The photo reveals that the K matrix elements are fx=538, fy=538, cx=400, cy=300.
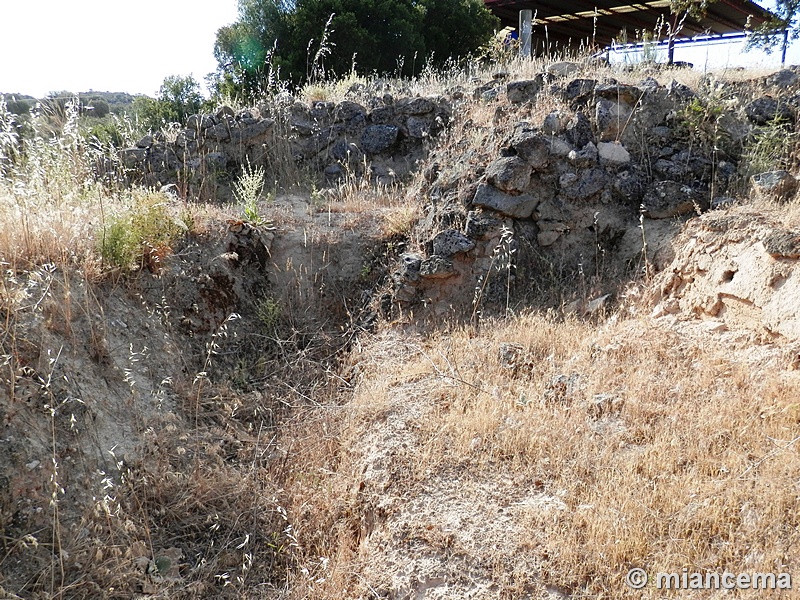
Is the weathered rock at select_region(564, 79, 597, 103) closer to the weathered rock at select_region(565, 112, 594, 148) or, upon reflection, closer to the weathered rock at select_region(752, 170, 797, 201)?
the weathered rock at select_region(565, 112, 594, 148)

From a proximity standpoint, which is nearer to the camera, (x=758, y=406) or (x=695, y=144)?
(x=758, y=406)

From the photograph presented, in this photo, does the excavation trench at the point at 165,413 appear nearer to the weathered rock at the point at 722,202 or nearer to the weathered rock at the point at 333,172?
the weathered rock at the point at 333,172

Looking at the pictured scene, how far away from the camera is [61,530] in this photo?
9.22 feet

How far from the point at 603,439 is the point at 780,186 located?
3146 millimetres

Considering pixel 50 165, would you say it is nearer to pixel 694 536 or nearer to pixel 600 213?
pixel 600 213

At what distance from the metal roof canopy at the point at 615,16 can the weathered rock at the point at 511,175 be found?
8532 mm

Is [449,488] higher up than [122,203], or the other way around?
[122,203]

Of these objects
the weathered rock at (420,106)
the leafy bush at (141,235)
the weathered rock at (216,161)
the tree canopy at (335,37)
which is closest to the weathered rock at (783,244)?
the weathered rock at (420,106)

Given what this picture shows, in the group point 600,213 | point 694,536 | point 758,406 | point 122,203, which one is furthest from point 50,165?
point 758,406

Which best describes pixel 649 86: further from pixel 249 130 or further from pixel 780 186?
pixel 249 130

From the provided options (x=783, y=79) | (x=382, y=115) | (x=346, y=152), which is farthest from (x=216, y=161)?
(x=783, y=79)

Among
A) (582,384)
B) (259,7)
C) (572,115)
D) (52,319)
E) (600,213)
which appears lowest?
(582,384)

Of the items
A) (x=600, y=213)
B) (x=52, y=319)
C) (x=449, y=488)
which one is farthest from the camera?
(x=600, y=213)

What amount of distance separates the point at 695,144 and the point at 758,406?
3168 millimetres
